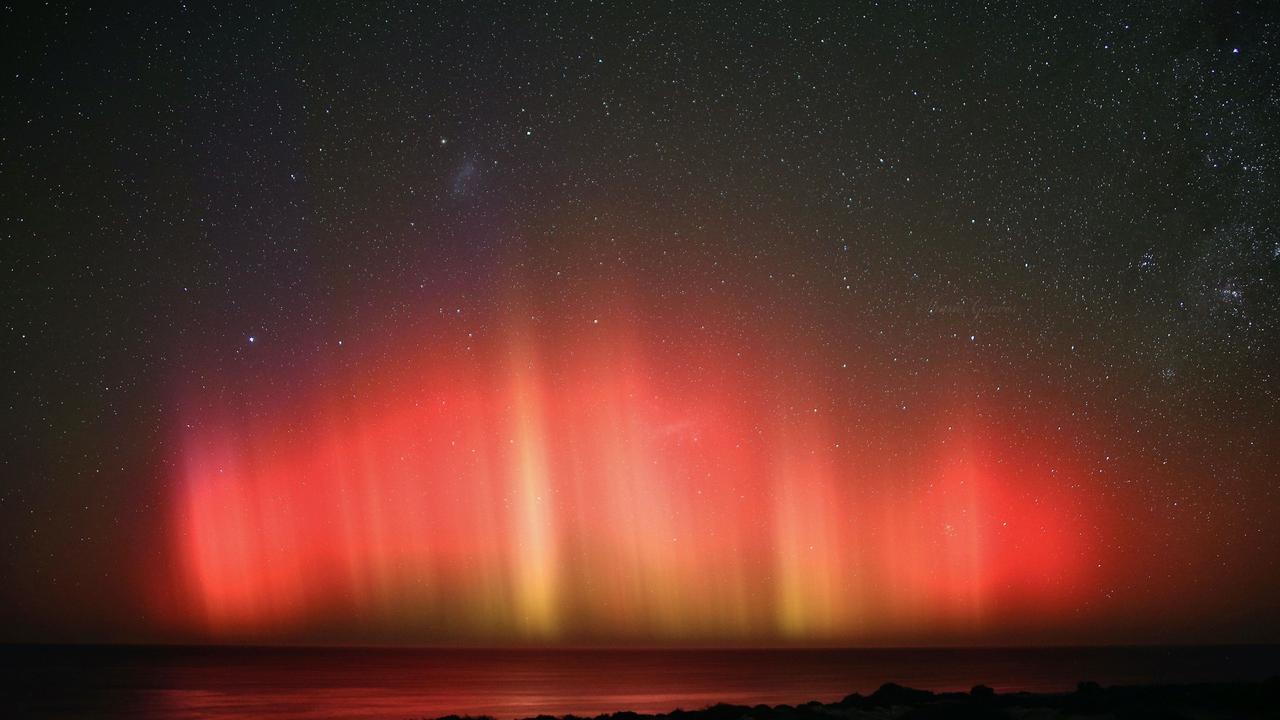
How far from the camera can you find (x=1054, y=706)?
16.3 meters

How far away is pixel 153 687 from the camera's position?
159 ft

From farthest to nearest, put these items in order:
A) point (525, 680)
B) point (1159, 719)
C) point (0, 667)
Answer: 1. point (0, 667)
2. point (525, 680)
3. point (1159, 719)

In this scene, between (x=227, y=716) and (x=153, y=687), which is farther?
(x=153, y=687)

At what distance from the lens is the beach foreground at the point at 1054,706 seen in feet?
47.7

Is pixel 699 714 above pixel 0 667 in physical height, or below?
above

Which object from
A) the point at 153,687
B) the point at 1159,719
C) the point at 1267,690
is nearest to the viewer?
the point at 1159,719

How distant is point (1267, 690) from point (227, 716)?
3216 cm

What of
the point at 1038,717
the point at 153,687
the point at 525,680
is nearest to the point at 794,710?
the point at 1038,717

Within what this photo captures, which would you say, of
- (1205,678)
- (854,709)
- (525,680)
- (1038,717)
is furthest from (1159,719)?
(1205,678)

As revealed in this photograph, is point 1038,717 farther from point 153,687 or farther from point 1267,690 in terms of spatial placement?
point 153,687

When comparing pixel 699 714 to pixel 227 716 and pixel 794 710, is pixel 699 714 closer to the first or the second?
pixel 794 710

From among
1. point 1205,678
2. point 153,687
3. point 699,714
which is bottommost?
point 1205,678

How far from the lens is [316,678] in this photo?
184ft

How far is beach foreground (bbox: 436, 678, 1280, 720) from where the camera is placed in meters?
14.5
